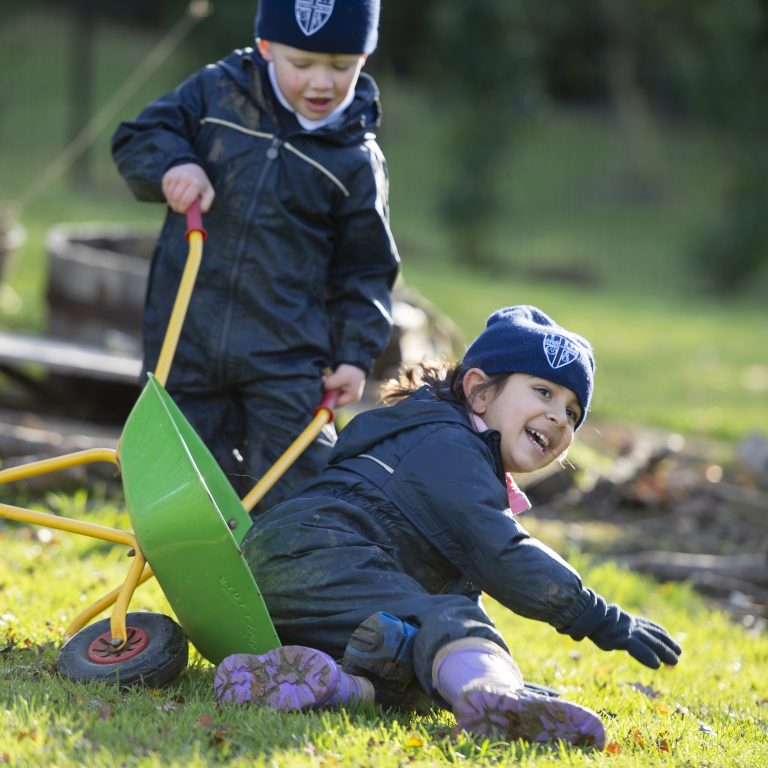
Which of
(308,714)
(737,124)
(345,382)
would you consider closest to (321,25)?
(345,382)

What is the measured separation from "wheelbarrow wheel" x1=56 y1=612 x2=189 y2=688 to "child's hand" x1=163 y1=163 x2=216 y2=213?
1.31 meters

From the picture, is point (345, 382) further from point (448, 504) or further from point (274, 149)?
point (448, 504)

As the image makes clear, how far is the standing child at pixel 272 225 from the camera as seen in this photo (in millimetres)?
4172

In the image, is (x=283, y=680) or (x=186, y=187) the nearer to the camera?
(x=283, y=680)

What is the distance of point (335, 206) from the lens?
4340 mm

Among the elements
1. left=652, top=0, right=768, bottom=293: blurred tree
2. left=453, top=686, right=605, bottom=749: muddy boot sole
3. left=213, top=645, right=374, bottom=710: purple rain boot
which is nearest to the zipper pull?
left=213, top=645, right=374, bottom=710: purple rain boot

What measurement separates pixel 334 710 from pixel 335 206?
1800mm

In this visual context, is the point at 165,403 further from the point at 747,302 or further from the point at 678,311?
the point at 747,302

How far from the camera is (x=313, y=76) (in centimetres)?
413

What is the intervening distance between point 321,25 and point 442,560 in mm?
1669

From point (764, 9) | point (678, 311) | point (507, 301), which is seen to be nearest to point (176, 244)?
point (507, 301)

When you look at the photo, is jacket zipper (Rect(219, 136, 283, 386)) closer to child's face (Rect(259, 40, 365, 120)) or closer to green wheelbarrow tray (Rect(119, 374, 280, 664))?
child's face (Rect(259, 40, 365, 120))

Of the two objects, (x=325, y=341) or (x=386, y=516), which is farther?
(x=325, y=341)

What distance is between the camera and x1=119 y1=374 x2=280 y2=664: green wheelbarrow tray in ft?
10.1
